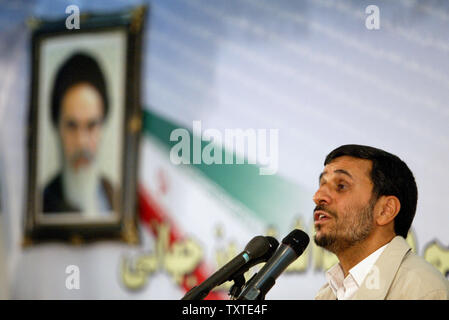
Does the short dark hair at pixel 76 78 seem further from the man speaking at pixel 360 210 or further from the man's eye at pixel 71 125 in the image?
the man speaking at pixel 360 210

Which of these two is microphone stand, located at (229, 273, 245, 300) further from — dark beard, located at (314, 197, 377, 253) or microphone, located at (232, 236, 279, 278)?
dark beard, located at (314, 197, 377, 253)

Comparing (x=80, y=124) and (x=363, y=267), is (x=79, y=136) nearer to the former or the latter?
(x=80, y=124)

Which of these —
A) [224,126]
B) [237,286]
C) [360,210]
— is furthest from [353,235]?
[224,126]

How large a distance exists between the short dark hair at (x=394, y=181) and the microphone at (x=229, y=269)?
0.51m

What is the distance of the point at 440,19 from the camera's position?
297cm

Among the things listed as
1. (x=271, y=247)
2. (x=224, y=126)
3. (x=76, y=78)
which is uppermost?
(x=76, y=78)

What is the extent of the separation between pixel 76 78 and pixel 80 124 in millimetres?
284

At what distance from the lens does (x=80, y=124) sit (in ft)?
13.4

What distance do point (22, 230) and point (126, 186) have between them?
0.76 metres

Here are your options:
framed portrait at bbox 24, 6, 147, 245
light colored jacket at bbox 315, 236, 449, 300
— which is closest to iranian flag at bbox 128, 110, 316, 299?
framed portrait at bbox 24, 6, 147, 245

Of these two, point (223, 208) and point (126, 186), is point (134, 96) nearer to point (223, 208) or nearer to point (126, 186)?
point (126, 186)

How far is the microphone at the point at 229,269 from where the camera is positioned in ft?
5.61

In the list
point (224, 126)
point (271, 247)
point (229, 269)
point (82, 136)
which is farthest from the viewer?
point (82, 136)

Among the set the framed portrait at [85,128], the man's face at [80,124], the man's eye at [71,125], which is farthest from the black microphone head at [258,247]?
the man's eye at [71,125]
